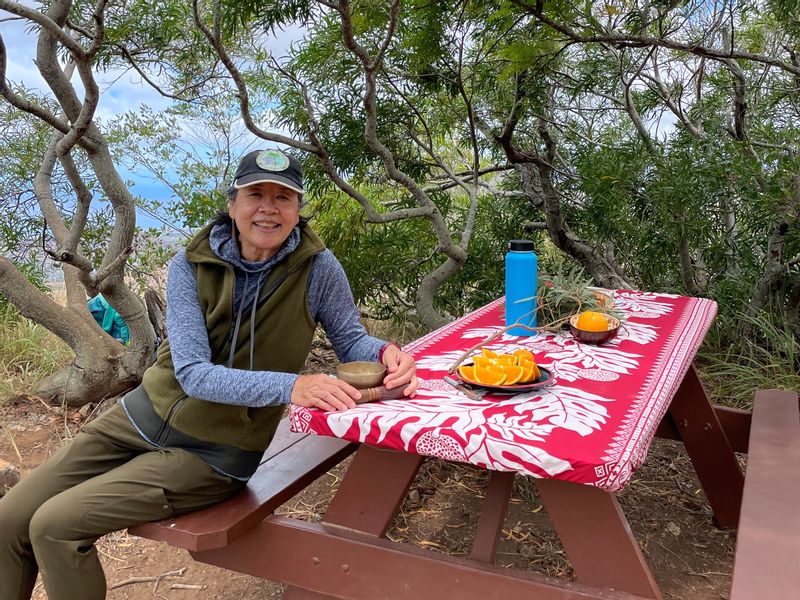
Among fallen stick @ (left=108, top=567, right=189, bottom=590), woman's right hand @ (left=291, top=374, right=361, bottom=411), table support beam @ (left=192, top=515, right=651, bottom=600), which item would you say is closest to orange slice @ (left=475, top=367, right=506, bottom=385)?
woman's right hand @ (left=291, top=374, right=361, bottom=411)

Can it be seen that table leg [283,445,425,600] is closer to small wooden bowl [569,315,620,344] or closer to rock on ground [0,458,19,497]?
small wooden bowl [569,315,620,344]

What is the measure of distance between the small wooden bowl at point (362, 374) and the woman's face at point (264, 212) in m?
0.46

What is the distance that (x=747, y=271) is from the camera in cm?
417

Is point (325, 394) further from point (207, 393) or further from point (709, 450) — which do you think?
point (709, 450)

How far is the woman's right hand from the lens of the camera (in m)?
1.50

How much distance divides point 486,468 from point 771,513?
641 mm

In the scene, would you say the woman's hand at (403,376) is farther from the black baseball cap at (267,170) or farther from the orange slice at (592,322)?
the orange slice at (592,322)

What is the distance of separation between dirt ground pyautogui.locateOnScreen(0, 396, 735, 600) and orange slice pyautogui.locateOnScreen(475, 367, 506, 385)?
1198 mm

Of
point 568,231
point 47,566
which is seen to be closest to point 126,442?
point 47,566

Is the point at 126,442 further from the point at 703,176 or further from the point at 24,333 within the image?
the point at 24,333

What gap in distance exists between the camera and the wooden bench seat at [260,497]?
159cm

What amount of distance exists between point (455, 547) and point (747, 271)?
2.70 meters

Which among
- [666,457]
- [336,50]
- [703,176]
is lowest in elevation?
[666,457]

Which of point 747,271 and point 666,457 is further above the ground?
point 747,271
